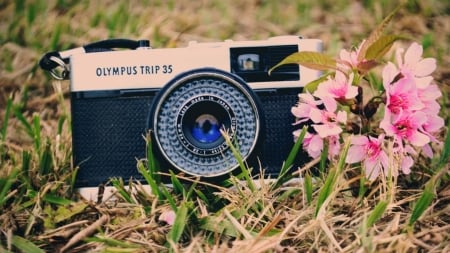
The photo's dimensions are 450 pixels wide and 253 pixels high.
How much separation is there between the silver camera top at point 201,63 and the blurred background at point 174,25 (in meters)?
0.55

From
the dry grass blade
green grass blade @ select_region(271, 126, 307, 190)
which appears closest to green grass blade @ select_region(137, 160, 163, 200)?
the dry grass blade

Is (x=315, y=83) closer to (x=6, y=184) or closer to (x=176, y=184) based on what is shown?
(x=176, y=184)

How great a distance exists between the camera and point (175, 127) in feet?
3.66

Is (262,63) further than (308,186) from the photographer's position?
Yes

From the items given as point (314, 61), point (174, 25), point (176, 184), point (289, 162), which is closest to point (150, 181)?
point (176, 184)

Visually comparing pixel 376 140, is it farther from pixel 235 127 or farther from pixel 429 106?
pixel 235 127

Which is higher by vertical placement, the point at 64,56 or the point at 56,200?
the point at 64,56

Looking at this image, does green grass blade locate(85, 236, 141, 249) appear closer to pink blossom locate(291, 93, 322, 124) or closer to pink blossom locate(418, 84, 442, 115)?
pink blossom locate(291, 93, 322, 124)

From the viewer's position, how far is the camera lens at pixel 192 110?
Result: 1102mm

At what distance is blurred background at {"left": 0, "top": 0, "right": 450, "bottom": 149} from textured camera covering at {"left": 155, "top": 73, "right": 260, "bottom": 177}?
0.62 metres

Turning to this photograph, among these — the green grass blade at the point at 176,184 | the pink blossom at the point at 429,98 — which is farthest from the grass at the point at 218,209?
the pink blossom at the point at 429,98

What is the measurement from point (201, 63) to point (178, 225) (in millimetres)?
330

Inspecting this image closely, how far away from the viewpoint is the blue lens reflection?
3.75 feet

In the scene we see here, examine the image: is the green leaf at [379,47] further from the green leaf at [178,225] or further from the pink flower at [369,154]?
the green leaf at [178,225]
